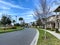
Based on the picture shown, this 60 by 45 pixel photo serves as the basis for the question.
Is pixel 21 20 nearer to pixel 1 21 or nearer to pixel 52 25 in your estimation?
pixel 1 21

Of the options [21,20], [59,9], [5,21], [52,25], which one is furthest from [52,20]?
[21,20]

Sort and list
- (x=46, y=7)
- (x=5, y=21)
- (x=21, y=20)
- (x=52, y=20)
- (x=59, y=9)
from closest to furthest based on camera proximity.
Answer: (x=46, y=7), (x=59, y=9), (x=52, y=20), (x=5, y=21), (x=21, y=20)

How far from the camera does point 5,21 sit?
113 m

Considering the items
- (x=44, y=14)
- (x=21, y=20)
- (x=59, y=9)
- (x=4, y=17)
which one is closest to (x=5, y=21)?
(x=4, y=17)

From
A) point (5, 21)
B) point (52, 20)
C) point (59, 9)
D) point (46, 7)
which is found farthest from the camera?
point (5, 21)

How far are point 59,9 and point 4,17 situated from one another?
250 ft

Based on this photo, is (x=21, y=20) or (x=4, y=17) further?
(x=21, y=20)

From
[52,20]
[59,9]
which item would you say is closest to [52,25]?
[52,20]

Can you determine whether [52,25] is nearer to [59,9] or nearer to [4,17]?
[59,9]

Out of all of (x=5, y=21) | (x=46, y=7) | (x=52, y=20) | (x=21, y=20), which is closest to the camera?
(x=46, y=7)

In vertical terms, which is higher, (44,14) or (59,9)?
(59,9)

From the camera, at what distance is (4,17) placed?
11338 centimetres

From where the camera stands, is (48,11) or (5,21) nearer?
(48,11)

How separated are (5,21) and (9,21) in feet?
10.2
